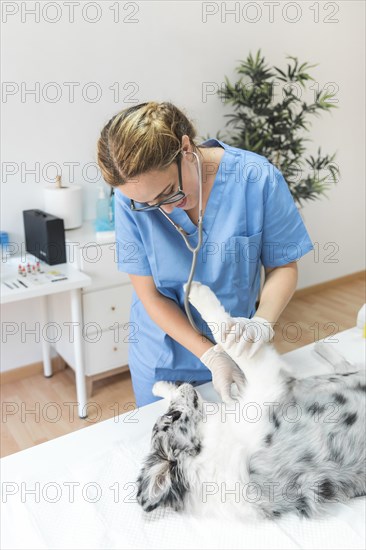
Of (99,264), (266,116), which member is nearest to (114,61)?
(266,116)

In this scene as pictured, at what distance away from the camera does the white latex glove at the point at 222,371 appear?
53.1 inches

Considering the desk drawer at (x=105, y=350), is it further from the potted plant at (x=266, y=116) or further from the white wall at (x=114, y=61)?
the potted plant at (x=266, y=116)

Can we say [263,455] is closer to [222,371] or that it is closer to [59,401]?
[222,371]

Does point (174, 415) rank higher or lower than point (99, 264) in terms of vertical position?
lower

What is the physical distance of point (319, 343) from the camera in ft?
5.57

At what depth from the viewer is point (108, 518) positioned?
3.57ft

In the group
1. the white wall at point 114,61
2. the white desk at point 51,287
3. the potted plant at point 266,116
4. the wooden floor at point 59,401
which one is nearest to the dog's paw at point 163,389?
the white desk at point 51,287

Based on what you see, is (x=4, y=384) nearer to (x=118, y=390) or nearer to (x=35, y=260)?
(x=118, y=390)

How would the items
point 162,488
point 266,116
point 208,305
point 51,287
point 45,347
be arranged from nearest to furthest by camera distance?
point 162,488, point 208,305, point 51,287, point 45,347, point 266,116

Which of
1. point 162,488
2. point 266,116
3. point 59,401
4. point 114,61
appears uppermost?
point 114,61

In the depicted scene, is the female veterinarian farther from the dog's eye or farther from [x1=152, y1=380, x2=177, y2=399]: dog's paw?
the dog's eye

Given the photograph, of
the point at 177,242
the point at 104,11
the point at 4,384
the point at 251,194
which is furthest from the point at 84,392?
the point at 104,11

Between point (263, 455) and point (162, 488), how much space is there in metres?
0.22

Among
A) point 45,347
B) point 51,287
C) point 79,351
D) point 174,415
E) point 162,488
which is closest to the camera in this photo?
point 162,488
